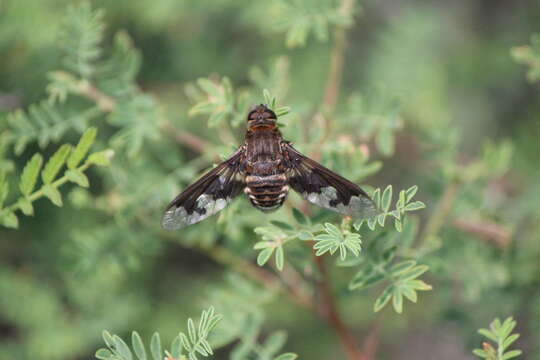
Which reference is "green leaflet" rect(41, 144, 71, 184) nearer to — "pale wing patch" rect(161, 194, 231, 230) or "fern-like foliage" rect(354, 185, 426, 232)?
"pale wing patch" rect(161, 194, 231, 230)

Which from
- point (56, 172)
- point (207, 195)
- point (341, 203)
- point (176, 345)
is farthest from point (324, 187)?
point (56, 172)

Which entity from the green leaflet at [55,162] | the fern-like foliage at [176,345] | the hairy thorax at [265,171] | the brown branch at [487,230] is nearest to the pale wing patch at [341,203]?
the hairy thorax at [265,171]

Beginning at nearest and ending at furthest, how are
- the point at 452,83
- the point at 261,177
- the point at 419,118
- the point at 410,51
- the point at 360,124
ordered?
the point at 261,177, the point at 360,124, the point at 419,118, the point at 410,51, the point at 452,83

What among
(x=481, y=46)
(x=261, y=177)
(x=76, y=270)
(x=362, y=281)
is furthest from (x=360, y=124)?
(x=481, y=46)

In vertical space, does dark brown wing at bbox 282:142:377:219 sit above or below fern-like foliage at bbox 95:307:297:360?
above

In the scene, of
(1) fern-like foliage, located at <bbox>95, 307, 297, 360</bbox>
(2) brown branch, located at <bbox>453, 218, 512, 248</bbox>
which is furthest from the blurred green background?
(1) fern-like foliage, located at <bbox>95, 307, 297, 360</bbox>

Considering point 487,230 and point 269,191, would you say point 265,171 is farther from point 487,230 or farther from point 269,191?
point 487,230

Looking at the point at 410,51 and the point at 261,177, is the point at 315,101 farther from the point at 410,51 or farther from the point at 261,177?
the point at 261,177

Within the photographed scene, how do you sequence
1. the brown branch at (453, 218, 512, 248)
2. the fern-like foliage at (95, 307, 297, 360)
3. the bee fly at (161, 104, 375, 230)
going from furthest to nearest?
the brown branch at (453, 218, 512, 248) < the bee fly at (161, 104, 375, 230) < the fern-like foliage at (95, 307, 297, 360)
